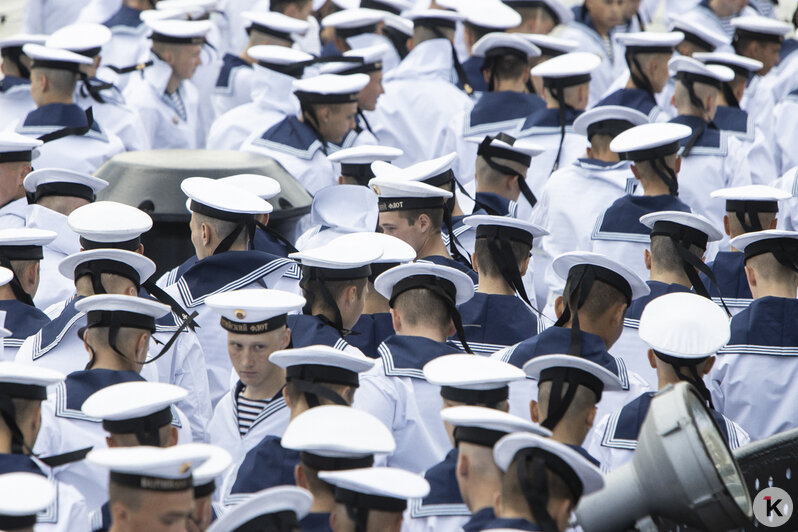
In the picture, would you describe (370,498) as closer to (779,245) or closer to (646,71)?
(779,245)

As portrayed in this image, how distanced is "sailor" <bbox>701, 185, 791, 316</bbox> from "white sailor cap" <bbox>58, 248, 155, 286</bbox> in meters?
2.41

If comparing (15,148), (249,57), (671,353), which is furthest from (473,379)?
(249,57)

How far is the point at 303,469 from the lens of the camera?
3154mm

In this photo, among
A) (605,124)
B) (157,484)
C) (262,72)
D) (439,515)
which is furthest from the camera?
(262,72)

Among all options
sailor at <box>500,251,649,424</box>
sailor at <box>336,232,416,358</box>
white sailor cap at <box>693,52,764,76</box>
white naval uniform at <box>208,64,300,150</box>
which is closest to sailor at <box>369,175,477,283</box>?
sailor at <box>336,232,416,358</box>

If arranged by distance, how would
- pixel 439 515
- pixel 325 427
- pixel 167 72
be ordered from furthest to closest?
pixel 167 72
pixel 439 515
pixel 325 427

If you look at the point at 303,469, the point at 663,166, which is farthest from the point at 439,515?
the point at 663,166

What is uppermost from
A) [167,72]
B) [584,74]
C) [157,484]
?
[157,484]

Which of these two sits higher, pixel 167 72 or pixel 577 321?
pixel 577 321

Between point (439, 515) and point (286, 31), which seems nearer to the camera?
point (439, 515)

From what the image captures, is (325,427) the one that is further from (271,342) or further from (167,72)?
(167,72)

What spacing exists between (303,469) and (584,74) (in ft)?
13.9

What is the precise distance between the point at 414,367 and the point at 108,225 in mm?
1484

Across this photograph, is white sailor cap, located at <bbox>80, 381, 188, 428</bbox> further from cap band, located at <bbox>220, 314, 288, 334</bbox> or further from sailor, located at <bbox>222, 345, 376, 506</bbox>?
cap band, located at <bbox>220, 314, 288, 334</bbox>
